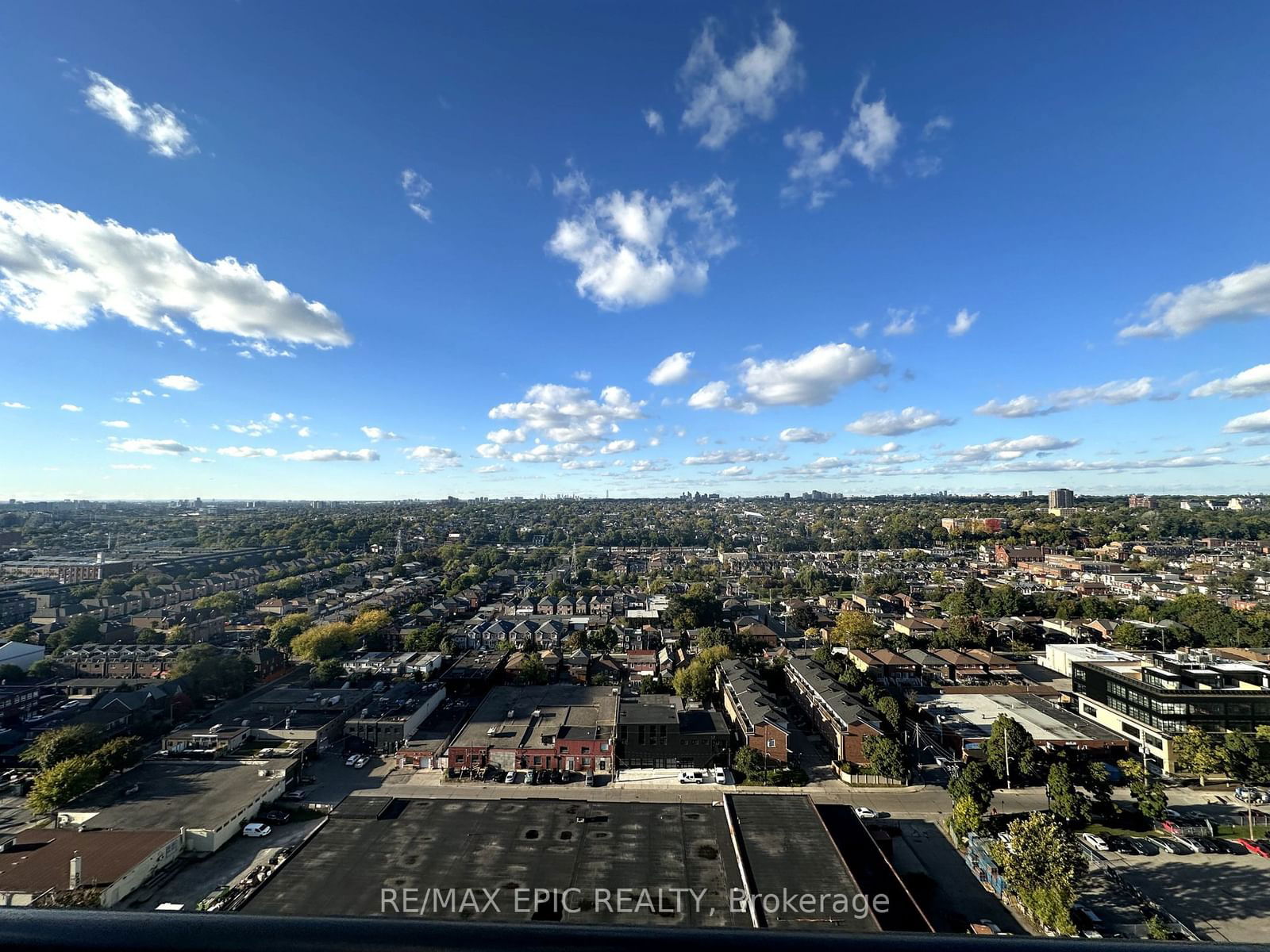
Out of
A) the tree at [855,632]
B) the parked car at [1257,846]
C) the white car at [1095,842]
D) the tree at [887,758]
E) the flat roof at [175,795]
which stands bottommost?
the white car at [1095,842]

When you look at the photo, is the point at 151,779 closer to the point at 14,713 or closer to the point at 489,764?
the point at 489,764

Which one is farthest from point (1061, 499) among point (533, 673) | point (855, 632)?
point (533, 673)

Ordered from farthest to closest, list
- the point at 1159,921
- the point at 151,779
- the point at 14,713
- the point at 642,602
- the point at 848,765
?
the point at 642,602
the point at 14,713
the point at 848,765
the point at 151,779
the point at 1159,921

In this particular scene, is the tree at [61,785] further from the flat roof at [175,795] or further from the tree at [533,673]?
the tree at [533,673]

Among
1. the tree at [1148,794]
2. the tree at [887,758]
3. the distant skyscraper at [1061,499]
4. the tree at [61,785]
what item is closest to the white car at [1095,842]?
the tree at [1148,794]

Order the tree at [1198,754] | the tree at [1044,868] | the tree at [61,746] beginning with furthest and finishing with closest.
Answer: the tree at [1198,754] → the tree at [61,746] → the tree at [1044,868]

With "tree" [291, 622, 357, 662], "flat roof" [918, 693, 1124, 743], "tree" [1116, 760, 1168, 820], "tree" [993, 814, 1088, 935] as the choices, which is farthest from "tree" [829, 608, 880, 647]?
"tree" [291, 622, 357, 662]

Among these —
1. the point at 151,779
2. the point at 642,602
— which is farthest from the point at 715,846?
the point at 642,602

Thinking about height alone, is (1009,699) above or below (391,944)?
below
